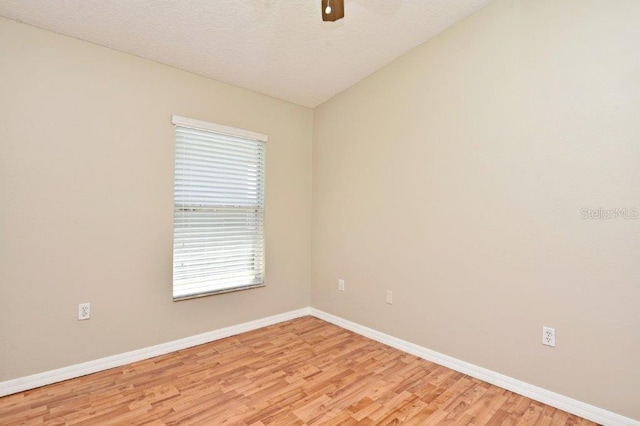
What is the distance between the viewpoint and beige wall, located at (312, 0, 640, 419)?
1995 mm

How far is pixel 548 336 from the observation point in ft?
7.25

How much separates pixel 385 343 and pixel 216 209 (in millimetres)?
2096

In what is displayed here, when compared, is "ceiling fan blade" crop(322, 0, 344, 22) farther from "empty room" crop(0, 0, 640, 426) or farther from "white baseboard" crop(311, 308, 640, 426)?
"white baseboard" crop(311, 308, 640, 426)

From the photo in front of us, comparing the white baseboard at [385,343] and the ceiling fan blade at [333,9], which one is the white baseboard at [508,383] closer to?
the white baseboard at [385,343]

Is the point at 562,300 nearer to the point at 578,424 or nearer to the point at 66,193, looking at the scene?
the point at 578,424

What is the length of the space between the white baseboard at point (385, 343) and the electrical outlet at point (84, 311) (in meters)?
0.35

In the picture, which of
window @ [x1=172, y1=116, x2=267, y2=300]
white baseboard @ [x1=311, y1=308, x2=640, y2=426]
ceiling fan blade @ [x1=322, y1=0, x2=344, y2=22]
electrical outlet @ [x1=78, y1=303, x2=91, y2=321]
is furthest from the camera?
window @ [x1=172, y1=116, x2=267, y2=300]

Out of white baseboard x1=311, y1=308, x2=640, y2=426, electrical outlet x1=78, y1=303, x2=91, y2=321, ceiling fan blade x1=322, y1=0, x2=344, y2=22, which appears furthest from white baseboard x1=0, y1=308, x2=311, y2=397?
ceiling fan blade x1=322, y1=0, x2=344, y2=22

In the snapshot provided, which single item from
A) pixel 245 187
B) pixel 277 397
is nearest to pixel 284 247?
pixel 245 187

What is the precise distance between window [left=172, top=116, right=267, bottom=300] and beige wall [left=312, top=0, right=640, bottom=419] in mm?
1099

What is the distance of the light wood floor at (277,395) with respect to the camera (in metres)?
2.00

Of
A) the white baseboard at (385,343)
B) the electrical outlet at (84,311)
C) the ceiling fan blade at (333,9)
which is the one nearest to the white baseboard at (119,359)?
the white baseboard at (385,343)

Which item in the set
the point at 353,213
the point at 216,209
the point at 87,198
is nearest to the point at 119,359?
the point at 87,198

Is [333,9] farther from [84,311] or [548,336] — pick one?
[84,311]
